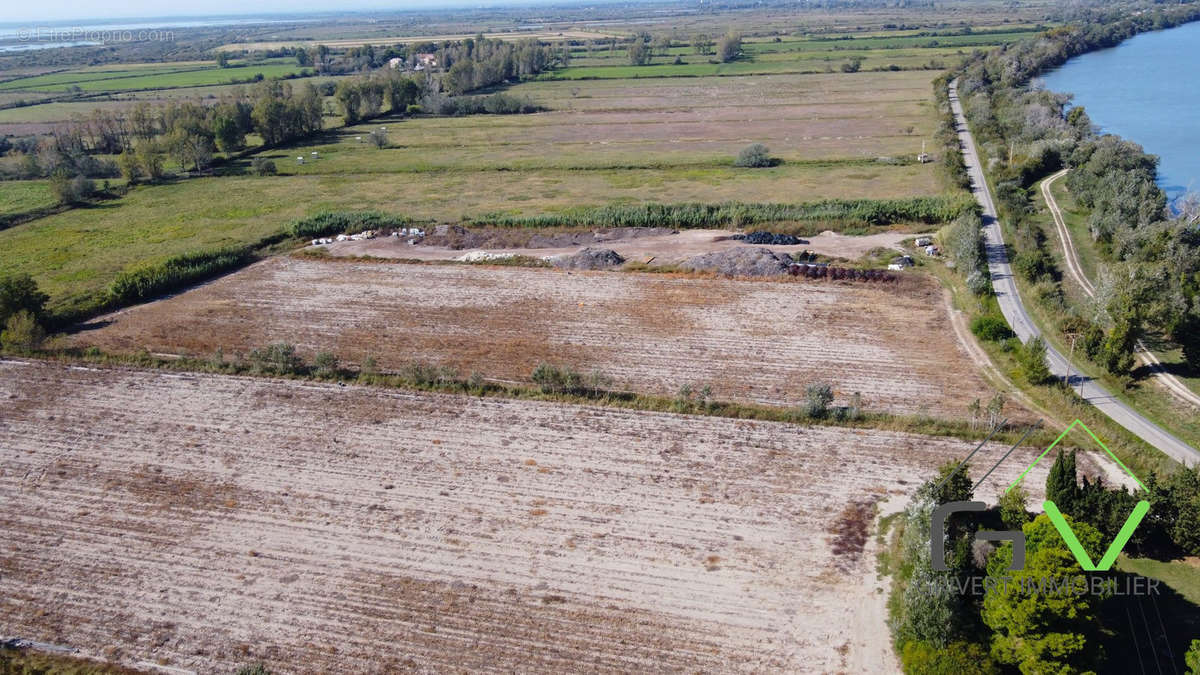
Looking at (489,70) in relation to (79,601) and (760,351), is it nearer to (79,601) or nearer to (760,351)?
(760,351)

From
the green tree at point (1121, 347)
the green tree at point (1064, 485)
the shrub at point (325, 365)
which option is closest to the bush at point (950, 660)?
the green tree at point (1064, 485)

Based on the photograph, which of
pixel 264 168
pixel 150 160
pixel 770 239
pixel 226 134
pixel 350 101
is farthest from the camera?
pixel 350 101

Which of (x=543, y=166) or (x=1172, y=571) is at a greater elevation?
(x=543, y=166)

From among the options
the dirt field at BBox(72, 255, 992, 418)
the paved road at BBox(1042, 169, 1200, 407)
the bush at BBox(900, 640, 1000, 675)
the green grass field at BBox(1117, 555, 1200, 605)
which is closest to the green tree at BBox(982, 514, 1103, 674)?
the bush at BBox(900, 640, 1000, 675)

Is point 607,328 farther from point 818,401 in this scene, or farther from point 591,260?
point 818,401

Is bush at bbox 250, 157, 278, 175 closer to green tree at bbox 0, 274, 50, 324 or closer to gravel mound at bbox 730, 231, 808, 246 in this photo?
green tree at bbox 0, 274, 50, 324

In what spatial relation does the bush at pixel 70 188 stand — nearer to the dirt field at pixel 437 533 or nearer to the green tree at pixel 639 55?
the dirt field at pixel 437 533

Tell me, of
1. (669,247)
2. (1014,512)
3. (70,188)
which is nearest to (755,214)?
(669,247)
